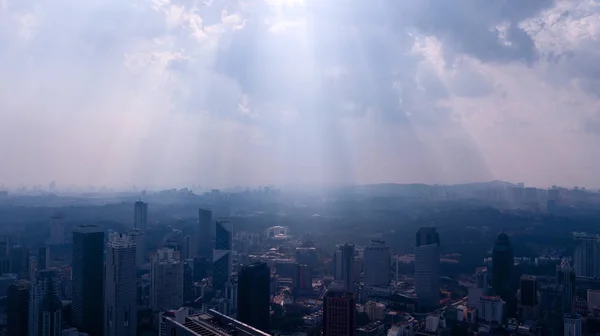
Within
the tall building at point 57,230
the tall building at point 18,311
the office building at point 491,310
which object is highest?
the tall building at point 57,230

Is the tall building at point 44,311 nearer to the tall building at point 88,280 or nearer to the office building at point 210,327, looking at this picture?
the tall building at point 88,280

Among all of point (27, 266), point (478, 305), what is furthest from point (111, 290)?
point (478, 305)

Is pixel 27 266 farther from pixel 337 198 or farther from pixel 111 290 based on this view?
pixel 337 198

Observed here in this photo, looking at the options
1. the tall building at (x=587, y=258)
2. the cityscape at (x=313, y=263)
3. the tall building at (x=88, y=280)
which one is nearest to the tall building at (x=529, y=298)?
the cityscape at (x=313, y=263)

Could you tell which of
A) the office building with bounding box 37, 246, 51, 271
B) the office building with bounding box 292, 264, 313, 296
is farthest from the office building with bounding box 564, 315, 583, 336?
the office building with bounding box 37, 246, 51, 271

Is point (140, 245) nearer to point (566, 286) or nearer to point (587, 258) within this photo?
point (566, 286)

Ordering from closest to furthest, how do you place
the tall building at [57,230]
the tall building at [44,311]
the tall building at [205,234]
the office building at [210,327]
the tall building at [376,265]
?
the office building at [210,327]
the tall building at [44,311]
the tall building at [376,265]
the tall building at [57,230]
the tall building at [205,234]

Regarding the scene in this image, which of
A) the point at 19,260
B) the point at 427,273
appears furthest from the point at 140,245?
the point at 427,273
